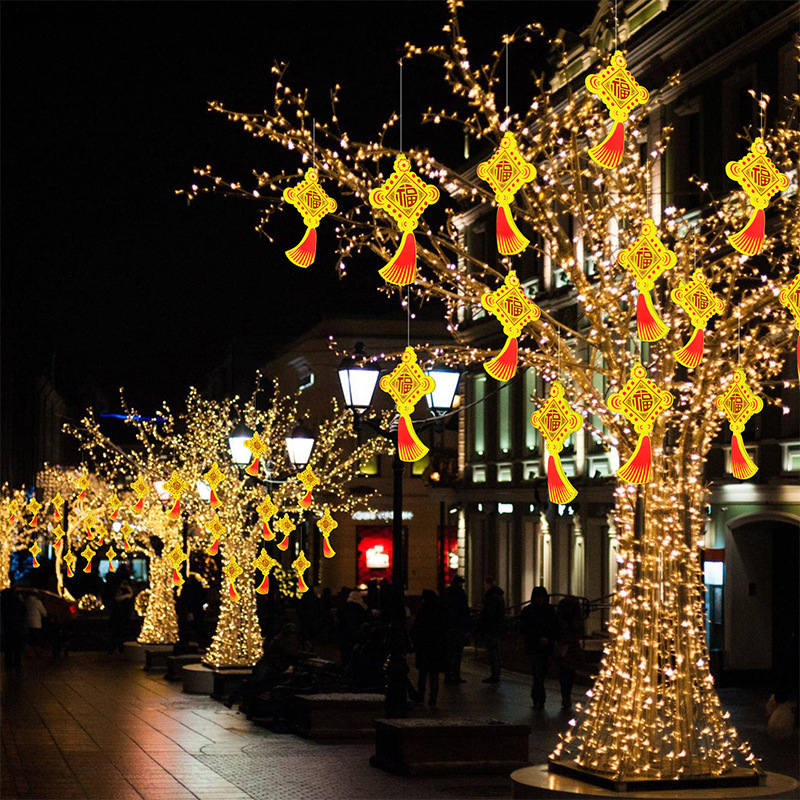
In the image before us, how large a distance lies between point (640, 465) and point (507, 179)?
6.81ft

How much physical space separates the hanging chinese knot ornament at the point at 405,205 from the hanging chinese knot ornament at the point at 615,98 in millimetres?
1147

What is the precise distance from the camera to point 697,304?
10.8m

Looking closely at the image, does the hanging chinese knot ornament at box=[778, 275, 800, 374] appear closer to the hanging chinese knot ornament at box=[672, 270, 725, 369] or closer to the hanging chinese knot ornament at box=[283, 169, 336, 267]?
the hanging chinese knot ornament at box=[672, 270, 725, 369]

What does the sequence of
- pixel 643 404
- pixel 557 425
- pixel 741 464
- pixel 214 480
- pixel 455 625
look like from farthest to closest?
pixel 455 625 < pixel 214 480 < pixel 741 464 < pixel 557 425 < pixel 643 404

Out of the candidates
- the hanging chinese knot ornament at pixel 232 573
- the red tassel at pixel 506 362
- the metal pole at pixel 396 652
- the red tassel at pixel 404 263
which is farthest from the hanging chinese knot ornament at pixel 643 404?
the hanging chinese knot ornament at pixel 232 573

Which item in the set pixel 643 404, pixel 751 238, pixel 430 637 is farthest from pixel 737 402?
pixel 430 637

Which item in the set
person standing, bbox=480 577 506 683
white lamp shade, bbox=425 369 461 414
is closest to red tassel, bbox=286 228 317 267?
white lamp shade, bbox=425 369 461 414

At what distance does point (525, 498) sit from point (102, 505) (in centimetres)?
2066

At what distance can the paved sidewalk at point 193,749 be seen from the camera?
14.9 metres

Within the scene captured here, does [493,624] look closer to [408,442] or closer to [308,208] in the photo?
[408,442]

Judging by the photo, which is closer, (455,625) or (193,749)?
(193,749)

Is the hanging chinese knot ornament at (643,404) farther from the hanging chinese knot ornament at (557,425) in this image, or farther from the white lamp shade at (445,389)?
the white lamp shade at (445,389)

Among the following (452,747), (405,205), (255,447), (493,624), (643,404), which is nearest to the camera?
(643,404)

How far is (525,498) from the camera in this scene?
3981 cm
